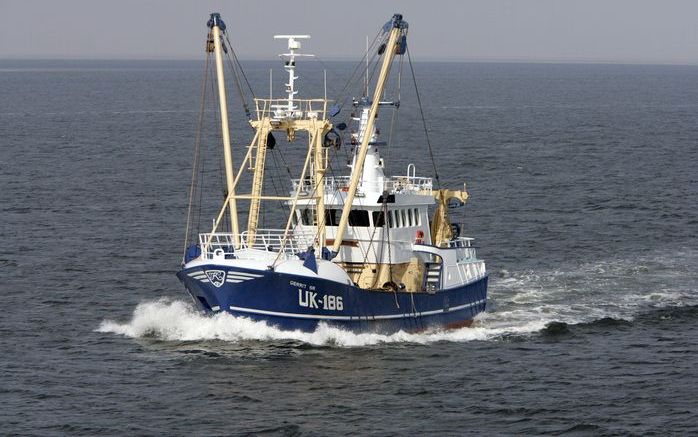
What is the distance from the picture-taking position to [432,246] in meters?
56.4

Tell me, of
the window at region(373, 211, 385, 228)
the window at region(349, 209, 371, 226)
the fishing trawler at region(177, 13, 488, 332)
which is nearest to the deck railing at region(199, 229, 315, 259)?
the fishing trawler at region(177, 13, 488, 332)

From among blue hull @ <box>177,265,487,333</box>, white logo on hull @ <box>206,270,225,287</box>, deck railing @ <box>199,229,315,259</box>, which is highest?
deck railing @ <box>199,229,315,259</box>

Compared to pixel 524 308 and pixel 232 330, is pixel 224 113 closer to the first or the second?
pixel 232 330

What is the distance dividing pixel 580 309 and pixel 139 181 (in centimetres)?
5178

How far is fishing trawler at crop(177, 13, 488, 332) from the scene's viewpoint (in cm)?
4941

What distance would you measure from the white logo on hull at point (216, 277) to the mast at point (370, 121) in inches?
206

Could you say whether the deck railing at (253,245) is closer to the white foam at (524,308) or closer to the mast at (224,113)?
the mast at (224,113)

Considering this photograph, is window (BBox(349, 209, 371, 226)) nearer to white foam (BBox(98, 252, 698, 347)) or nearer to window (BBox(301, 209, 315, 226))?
window (BBox(301, 209, 315, 226))

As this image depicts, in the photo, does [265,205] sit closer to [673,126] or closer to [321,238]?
[321,238]

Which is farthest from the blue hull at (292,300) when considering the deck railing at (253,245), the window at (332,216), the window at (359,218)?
the window at (332,216)

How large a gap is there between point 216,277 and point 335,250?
542cm

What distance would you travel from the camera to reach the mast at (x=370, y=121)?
5200 cm

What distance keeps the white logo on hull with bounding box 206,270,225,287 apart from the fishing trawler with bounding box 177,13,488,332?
38 millimetres

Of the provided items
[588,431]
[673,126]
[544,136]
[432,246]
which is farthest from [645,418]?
[673,126]
